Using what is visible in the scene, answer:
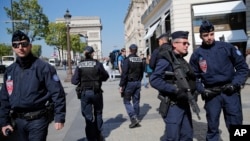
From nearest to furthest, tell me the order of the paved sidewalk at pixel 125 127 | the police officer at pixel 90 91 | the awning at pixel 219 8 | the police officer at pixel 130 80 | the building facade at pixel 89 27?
the police officer at pixel 90 91, the paved sidewalk at pixel 125 127, the police officer at pixel 130 80, the awning at pixel 219 8, the building facade at pixel 89 27

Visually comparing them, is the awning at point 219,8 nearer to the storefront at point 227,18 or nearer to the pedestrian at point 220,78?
the storefront at point 227,18

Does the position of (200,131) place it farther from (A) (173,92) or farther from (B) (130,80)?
(A) (173,92)

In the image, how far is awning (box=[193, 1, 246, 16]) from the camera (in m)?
18.9

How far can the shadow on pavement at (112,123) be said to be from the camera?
7075 mm

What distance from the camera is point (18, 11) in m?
40.6

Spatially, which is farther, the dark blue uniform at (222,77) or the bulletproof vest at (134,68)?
the bulletproof vest at (134,68)

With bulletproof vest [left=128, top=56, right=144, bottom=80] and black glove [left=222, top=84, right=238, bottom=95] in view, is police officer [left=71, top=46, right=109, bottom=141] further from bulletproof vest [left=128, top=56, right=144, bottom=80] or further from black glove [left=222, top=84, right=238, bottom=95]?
black glove [left=222, top=84, right=238, bottom=95]

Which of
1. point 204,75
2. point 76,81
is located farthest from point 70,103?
point 204,75

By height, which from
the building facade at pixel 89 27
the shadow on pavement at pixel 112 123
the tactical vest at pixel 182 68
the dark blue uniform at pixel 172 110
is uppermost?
the building facade at pixel 89 27

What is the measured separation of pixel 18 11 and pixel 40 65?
39.3 meters

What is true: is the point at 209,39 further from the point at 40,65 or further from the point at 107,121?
the point at 107,121

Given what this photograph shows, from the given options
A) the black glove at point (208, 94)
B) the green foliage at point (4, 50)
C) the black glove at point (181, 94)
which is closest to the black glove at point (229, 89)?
the black glove at point (208, 94)

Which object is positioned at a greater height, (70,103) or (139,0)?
(139,0)

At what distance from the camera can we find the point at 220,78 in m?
4.46
